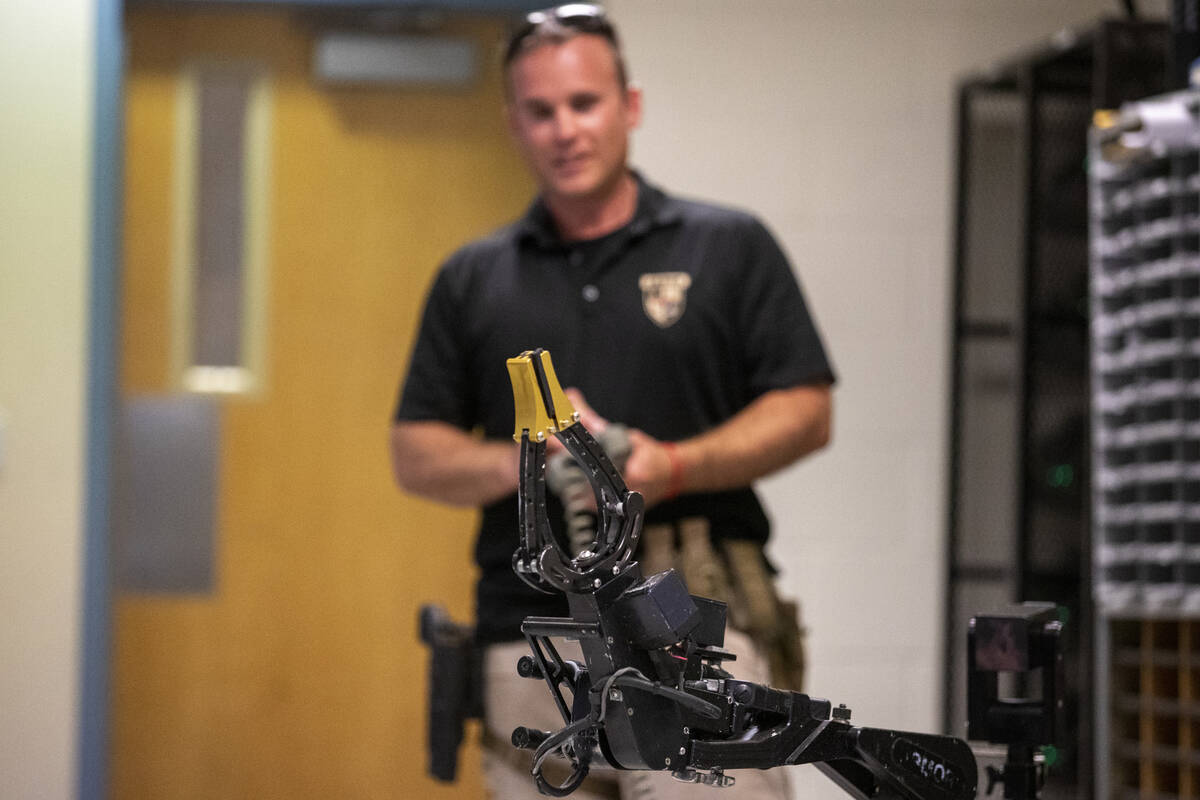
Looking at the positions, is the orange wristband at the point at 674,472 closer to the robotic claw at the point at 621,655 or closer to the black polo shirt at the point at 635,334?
the black polo shirt at the point at 635,334

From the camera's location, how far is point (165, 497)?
3311 millimetres

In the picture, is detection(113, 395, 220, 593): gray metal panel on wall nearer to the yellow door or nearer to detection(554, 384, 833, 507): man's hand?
the yellow door

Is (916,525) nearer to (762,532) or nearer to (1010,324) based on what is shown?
(1010,324)

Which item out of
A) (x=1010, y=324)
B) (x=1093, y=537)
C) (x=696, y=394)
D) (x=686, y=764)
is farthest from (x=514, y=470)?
(x=1010, y=324)

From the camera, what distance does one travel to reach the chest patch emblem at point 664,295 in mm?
1778

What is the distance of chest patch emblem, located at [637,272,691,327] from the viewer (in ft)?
5.83

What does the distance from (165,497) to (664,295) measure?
1862 millimetres

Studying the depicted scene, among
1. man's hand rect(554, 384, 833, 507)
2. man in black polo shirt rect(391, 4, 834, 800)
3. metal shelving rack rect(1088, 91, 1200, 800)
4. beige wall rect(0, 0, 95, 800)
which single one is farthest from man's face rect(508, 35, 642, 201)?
beige wall rect(0, 0, 95, 800)

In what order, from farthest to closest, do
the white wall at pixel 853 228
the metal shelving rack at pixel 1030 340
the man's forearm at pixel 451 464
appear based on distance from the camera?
the white wall at pixel 853 228 → the metal shelving rack at pixel 1030 340 → the man's forearm at pixel 451 464

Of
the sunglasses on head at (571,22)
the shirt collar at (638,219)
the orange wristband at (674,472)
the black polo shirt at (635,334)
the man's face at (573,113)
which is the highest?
the sunglasses on head at (571,22)

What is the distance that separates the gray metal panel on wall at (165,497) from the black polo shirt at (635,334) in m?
1.58

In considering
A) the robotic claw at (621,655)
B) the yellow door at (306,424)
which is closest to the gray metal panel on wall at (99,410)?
the yellow door at (306,424)

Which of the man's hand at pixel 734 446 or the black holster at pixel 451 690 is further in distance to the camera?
the black holster at pixel 451 690

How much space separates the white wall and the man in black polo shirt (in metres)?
1.19
